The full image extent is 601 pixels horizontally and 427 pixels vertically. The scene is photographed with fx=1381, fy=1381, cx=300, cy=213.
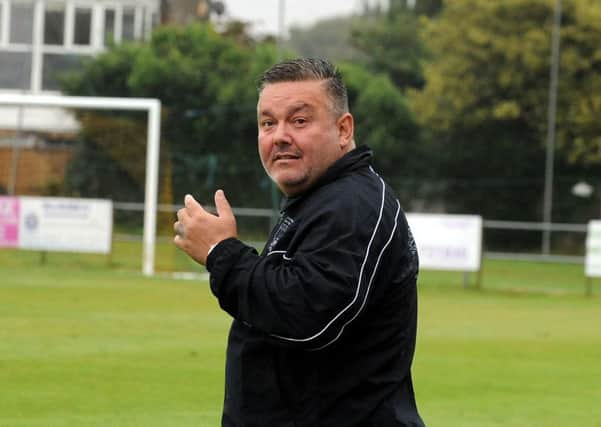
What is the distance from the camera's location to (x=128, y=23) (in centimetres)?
5028

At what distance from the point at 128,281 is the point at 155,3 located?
2872 centimetres

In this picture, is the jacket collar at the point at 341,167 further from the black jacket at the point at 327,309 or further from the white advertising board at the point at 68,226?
the white advertising board at the point at 68,226

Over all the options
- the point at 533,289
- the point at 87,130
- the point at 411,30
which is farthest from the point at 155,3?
the point at 533,289

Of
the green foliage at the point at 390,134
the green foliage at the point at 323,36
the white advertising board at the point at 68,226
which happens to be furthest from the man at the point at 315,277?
the green foliage at the point at 323,36

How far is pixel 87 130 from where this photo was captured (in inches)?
1070

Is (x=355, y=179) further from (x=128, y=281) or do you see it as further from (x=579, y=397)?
(x=128, y=281)

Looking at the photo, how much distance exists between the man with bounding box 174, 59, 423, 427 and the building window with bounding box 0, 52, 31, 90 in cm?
3753

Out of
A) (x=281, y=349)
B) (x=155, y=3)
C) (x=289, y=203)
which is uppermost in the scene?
(x=155, y=3)

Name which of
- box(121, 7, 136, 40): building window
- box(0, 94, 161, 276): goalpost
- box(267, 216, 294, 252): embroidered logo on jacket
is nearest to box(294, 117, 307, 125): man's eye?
box(267, 216, 294, 252): embroidered logo on jacket

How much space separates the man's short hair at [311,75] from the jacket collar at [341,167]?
5.0 inches

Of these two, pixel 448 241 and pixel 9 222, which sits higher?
pixel 448 241

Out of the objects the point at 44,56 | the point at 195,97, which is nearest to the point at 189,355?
the point at 195,97

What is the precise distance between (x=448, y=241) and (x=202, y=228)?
20837mm

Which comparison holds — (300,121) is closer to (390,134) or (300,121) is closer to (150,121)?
(150,121)
